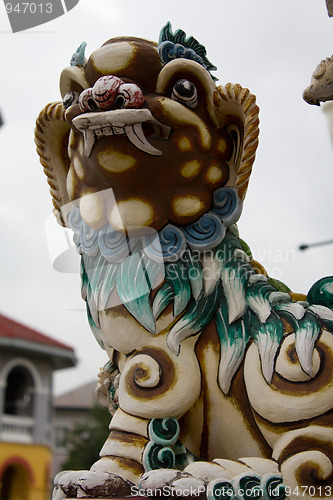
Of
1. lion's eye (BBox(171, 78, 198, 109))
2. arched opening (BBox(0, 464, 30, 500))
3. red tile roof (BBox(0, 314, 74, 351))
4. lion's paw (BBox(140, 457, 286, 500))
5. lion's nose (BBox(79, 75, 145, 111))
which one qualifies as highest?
red tile roof (BBox(0, 314, 74, 351))

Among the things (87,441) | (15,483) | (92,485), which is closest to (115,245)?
(92,485)

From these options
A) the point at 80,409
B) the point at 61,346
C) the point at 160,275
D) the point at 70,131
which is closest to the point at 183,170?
the point at 160,275

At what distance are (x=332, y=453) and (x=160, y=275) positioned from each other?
79 centimetres

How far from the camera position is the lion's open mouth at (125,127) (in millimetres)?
2041

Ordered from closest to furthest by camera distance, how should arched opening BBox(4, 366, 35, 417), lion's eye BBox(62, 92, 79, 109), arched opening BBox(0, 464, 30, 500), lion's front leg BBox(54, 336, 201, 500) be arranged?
lion's front leg BBox(54, 336, 201, 500) → lion's eye BBox(62, 92, 79, 109) → arched opening BBox(0, 464, 30, 500) → arched opening BBox(4, 366, 35, 417)

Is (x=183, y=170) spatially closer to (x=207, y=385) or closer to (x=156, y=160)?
(x=156, y=160)

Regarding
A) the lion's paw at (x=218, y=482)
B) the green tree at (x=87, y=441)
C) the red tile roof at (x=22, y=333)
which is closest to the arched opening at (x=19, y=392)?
the red tile roof at (x=22, y=333)

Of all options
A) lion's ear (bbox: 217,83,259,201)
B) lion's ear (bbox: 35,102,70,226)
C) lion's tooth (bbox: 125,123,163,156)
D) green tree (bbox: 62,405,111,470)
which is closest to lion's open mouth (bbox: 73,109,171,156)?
lion's tooth (bbox: 125,123,163,156)

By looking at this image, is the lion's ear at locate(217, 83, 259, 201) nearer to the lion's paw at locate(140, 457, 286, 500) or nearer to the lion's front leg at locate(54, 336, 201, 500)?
the lion's front leg at locate(54, 336, 201, 500)

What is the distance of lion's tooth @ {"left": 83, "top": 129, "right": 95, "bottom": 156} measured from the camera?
2133 millimetres

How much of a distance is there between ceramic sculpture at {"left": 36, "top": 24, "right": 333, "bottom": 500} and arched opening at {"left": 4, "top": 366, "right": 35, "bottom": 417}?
33.3 feet

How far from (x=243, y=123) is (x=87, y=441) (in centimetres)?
1323

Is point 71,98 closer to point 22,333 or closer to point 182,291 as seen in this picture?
point 182,291

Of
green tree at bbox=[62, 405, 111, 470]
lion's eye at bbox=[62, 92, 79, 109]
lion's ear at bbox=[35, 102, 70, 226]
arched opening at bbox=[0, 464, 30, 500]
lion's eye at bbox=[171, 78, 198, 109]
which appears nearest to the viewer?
lion's eye at bbox=[171, 78, 198, 109]
